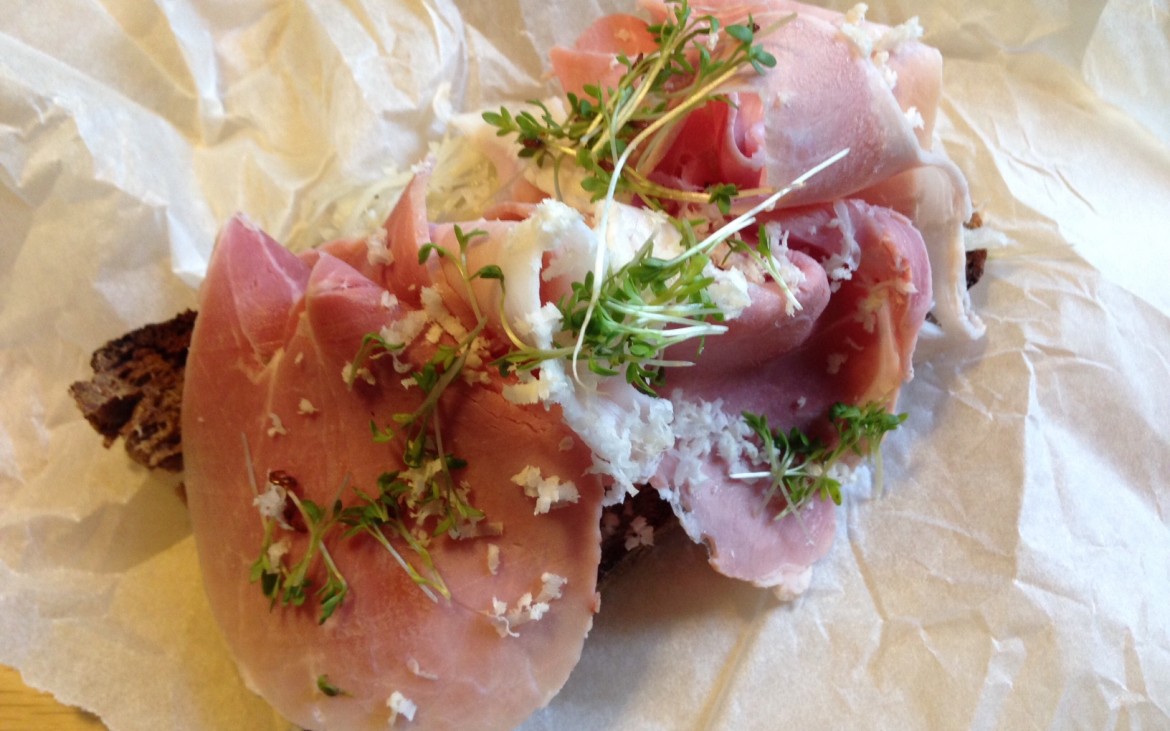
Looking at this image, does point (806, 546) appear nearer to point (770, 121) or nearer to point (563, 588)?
point (563, 588)

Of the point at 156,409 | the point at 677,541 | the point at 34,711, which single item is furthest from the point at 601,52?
the point at 34,711

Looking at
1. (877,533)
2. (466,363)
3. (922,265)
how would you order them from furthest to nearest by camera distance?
(877,533)
(922,265)
(466,363)

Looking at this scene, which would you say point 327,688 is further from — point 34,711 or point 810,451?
point 810,451

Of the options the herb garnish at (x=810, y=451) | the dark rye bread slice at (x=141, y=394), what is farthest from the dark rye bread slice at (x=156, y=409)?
the herb garnish at (x=810, y=451)

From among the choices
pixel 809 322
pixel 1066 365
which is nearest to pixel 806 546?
pixel 809 322

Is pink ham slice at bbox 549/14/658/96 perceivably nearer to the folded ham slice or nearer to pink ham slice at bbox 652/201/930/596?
the folded ham slice

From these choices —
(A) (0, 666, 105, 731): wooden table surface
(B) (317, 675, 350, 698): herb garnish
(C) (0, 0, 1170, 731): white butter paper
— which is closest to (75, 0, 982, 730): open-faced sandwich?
(B) (317, 675, 350, 698): herb garnish

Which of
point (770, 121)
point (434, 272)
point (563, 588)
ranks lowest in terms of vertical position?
point (563, 588)
